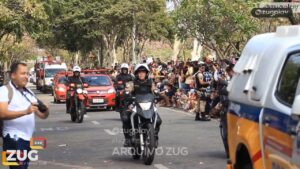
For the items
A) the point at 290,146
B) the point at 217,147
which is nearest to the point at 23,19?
the point at 217,147

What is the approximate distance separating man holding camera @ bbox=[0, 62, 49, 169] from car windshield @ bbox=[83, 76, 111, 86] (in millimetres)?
19272

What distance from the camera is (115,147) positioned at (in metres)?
13.4

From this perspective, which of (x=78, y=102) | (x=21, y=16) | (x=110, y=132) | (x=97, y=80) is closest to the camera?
(x=110, y=132)

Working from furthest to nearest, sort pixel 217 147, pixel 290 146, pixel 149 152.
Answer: pixel 217 147 < pixel 149 152 < pixel 290 146

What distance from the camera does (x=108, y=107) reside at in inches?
1048

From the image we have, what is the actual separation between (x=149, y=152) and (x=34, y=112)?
157 inches

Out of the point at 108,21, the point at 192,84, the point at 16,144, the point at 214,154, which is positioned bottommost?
the point at 214,154

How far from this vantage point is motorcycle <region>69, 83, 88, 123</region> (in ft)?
64.9

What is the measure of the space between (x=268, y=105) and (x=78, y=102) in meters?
14.4

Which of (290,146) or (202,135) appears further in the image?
(202,135)

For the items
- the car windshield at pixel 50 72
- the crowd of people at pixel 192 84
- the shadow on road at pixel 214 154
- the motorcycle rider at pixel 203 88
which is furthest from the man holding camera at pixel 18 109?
the car windshield at pixel 50 72

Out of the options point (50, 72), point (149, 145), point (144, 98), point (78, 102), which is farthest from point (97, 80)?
point (50, 72)

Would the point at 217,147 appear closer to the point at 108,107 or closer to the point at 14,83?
the point at 14,83

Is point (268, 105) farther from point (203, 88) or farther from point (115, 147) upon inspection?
point (203, 88)
